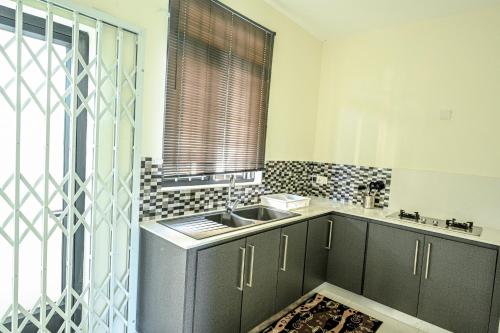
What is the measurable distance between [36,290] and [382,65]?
10.8ft

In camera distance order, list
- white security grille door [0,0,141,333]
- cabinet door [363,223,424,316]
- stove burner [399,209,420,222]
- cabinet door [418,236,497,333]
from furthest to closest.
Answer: stove burner [399,209,420,222]
cabinet door [363,223,424,316]
cabinet door [418,236,497,333]
white security grille door [0,0,141,333]

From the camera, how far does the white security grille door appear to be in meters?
1.37

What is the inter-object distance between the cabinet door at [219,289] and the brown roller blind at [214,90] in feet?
2.12

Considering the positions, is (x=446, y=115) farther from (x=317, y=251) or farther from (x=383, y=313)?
(x=383, y=313)

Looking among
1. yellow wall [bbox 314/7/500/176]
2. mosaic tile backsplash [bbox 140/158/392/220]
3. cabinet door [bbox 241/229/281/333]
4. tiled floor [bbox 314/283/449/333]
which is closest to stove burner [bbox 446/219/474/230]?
yellow wall [bbox 314/7/500/176]

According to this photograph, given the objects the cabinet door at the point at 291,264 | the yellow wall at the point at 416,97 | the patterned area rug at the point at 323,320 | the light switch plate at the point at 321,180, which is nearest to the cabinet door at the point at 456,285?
the patterned area rug at the point at 323,320

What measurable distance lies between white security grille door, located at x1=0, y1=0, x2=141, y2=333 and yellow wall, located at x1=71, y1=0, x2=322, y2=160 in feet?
0.38

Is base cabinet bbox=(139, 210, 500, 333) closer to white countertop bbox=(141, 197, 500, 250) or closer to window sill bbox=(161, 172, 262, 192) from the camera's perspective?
white countertop bbox=(141, 197, 500, 250)

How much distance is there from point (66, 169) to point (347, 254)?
2280 mm

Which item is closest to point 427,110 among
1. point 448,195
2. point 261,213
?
point 448,195

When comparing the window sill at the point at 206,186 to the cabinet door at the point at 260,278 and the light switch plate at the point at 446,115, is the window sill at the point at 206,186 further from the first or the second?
the light switch plate at the point at 446,115

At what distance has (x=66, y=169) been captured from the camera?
164cm

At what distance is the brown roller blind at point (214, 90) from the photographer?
6.45 feet

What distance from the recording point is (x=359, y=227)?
2576mm
